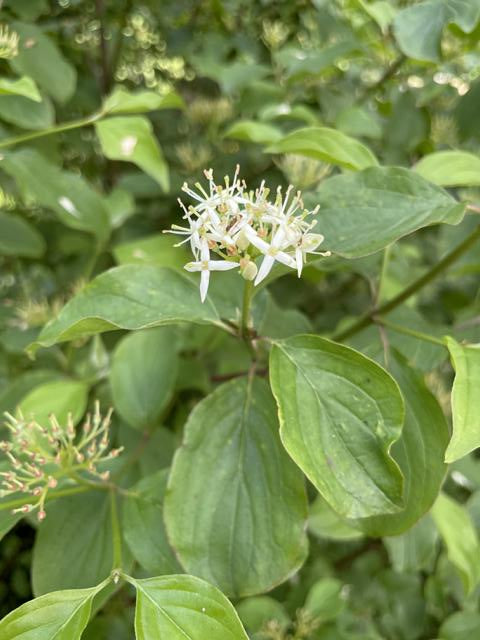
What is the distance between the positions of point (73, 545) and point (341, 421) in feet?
0.92

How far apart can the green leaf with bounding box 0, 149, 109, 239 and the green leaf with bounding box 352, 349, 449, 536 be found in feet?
1.61

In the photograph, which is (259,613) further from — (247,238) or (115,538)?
(247,238)

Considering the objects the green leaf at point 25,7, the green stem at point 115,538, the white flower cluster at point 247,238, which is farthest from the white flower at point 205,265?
the green leaf at point 25,7

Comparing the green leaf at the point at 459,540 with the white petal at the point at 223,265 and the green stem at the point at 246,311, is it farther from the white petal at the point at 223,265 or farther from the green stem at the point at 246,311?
the white petal at the point at 223,265

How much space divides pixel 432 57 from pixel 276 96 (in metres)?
0.32

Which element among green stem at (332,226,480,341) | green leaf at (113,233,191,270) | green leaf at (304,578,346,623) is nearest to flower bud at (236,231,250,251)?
green stem at (332,226,480,341)

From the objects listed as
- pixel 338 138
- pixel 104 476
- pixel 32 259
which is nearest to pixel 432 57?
pixel 338 138

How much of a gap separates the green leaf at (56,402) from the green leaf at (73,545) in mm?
99

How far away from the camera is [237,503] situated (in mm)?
516

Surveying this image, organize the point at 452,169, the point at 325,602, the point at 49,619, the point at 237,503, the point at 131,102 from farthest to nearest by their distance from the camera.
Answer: the point at 325,602 < the point at 131,102 < the point at 452,169 < the point at 237,503 < the point at 49,619

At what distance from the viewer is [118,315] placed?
51 centimetres

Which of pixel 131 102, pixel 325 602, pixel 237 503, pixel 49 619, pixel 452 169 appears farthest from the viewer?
pixel 325 602

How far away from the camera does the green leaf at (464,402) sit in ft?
1.42

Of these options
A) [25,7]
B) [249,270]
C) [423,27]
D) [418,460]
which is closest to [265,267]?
[249,270]
